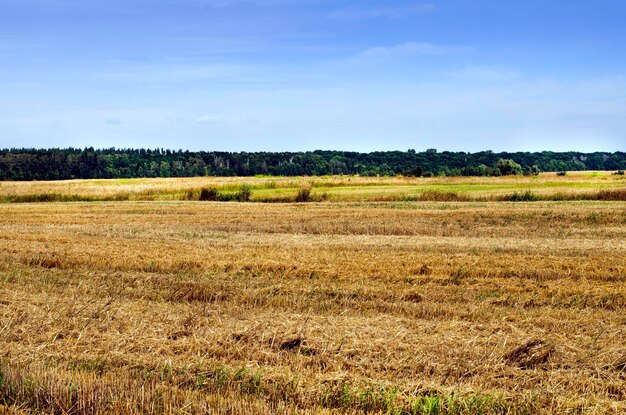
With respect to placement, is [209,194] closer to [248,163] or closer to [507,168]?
Result: [507,168]

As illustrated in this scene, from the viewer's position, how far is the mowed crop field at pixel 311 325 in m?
6.77

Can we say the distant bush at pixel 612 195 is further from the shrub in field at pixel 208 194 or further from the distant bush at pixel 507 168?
the distant bush at pixel 507 168

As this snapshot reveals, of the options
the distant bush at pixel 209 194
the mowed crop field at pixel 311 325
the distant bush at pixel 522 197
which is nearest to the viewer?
the mowed crop field at pixel 311 325

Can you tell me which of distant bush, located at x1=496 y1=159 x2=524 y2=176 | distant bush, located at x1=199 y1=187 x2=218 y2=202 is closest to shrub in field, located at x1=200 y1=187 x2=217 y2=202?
distant bush, located at x1=199 y1=187 x2=218 y2=202

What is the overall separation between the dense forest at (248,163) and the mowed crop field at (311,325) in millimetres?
116942

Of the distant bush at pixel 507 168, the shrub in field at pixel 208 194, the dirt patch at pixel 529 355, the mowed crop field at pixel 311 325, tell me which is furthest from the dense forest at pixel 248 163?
the dirt patch at pixel 529 355

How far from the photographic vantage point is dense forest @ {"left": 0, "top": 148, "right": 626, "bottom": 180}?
13688 centimetres

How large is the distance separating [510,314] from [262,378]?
16.4 feet

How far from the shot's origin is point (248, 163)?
15175 centimetres

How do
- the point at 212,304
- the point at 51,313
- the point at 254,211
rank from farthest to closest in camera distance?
the point at 254,211, the point at 212,304, the point at 51,313

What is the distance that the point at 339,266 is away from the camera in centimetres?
1535

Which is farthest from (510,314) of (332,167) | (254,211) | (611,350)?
(332,167)

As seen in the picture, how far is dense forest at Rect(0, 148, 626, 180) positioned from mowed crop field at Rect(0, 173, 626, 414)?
384 ft

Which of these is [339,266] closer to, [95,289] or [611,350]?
[95,289]
